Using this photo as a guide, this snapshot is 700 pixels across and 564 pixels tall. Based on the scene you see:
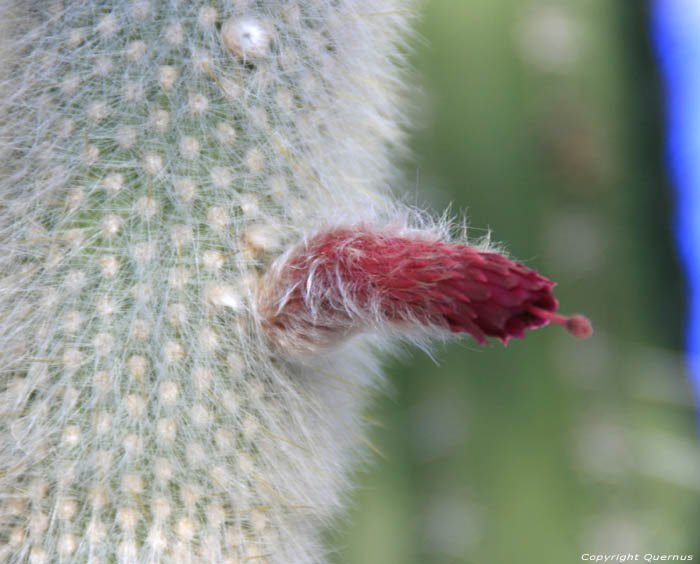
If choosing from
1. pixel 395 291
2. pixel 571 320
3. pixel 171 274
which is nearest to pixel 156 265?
pixel 171 274

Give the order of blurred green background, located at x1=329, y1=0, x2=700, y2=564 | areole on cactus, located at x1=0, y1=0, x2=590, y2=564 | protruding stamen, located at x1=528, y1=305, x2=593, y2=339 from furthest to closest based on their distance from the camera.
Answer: blurred green background, located at x1=329, y1=0, x2=700, y2=564, areole on cactus, located at x1=0, y1=0, x2=590, y2=564, protruding stamen, located at x1=528, y1=305, x2=593, y2=339

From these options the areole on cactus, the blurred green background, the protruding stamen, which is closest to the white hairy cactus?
the areole on cactus

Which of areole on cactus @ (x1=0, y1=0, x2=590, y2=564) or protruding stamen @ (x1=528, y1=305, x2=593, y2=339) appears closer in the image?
protruding stamen @ (x1=528, y1=305, x2=593, y2=339)

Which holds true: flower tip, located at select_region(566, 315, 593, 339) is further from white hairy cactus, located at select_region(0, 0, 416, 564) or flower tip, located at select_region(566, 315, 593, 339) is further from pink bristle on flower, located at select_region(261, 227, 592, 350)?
white hairy cactus, located at select_region(0, 0, 416, 564)

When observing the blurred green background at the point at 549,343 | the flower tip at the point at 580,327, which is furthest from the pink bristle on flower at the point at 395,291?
the blurred green background at the point at 549,343

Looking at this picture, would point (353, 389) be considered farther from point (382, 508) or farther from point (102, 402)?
point (382, 508)

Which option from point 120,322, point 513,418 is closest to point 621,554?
point 513,418
